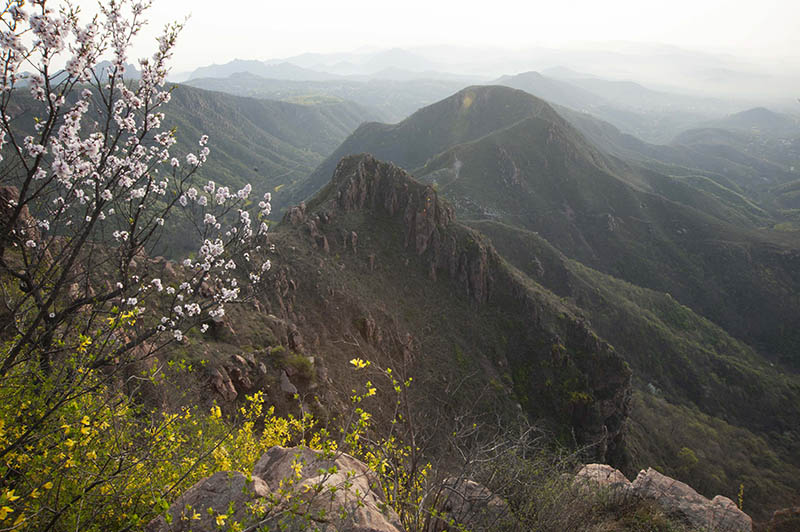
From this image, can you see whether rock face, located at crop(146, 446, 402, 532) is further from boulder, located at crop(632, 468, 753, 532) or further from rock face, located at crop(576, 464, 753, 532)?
boulder, located at crop(632, 468, 753, 532)

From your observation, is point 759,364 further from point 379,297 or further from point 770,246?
point 379,297

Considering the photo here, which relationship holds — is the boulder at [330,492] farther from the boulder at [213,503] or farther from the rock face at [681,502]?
the rock face at [681,502]

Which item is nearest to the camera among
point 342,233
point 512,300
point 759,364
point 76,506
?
point 76,506

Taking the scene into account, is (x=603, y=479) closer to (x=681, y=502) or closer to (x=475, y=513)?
(x=681, y=502)

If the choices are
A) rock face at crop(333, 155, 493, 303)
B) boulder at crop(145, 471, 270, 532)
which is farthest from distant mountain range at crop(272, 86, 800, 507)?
boulder at crop(145, 471, 270, 532)

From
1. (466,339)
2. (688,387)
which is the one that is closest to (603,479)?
(466,339)

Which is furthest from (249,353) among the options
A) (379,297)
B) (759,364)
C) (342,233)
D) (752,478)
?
(759,364)
